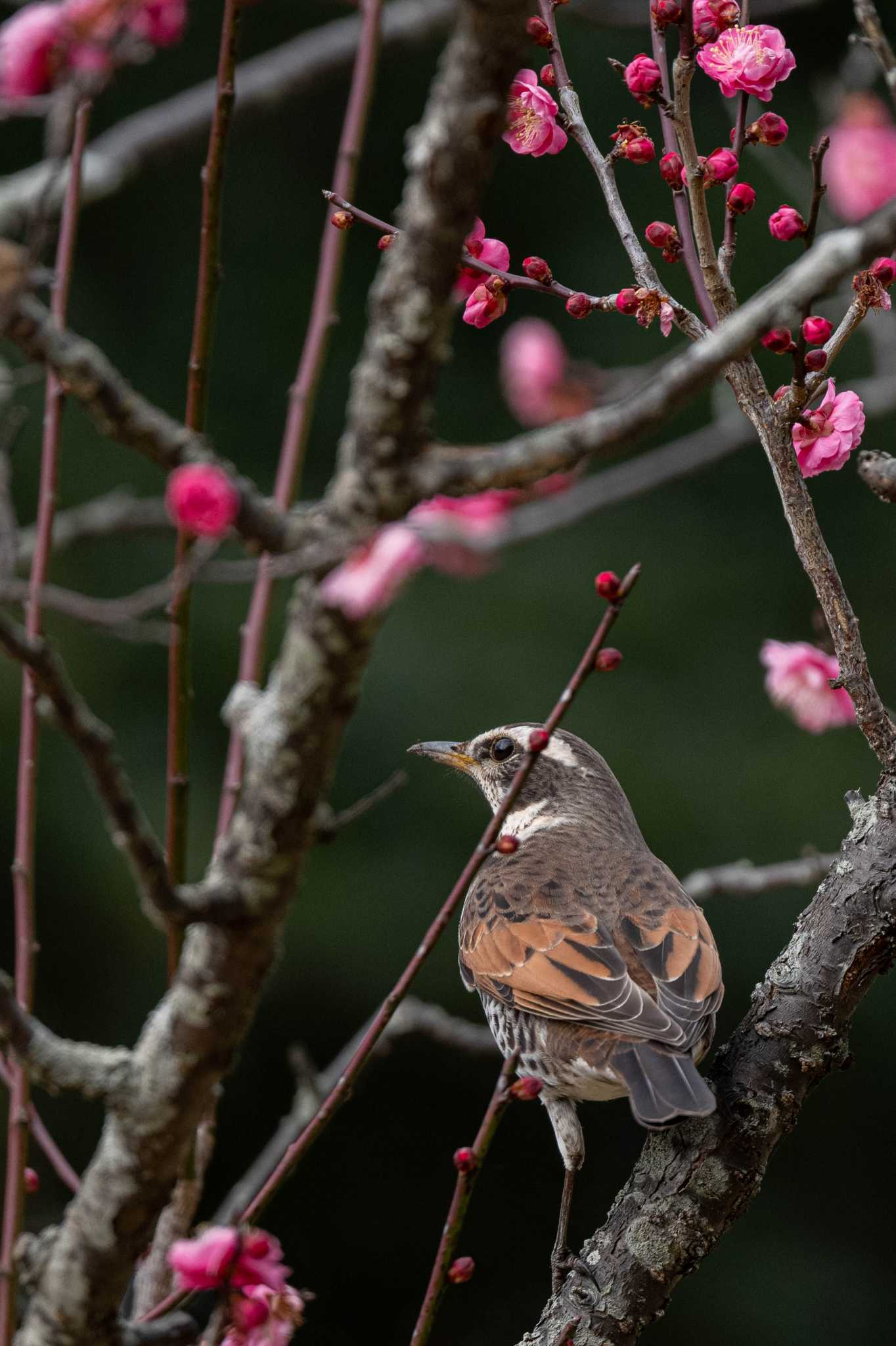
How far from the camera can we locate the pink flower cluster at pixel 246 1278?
4.11 feet

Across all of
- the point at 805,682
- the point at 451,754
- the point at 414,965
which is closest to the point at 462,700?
the point at 451,754

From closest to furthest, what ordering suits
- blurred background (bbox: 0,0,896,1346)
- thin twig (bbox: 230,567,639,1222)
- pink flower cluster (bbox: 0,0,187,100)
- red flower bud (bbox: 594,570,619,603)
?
pink flower cluster (bbox: 0,0,187,100), thin twig (bbox: 230,567,639,1222), red flower bud (bbox: 594,570,619,603), blurred background (bbox: 0,0,896,1346)

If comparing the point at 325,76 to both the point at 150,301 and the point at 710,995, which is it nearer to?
the point at 710,995

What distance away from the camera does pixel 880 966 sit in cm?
203

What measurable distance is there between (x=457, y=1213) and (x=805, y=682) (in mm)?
1220

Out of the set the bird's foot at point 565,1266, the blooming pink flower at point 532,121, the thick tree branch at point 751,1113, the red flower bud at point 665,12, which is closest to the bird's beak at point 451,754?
the bird's foot at point 565,1266

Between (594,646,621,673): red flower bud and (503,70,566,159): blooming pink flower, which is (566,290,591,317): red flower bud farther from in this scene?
(594,646,621,673): red flower bud

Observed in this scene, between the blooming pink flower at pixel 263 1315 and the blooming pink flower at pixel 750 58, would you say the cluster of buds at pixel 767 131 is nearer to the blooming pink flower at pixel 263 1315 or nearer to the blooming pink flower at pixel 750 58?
the blooming pink flower at pixel 750 58

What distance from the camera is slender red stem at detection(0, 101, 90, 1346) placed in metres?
1.18

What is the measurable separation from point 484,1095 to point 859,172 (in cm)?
452

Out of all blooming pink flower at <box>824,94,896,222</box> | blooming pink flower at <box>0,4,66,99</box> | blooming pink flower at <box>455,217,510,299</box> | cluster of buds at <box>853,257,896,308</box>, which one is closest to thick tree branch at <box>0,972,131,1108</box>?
blooming pink flower at <box>0,4,66,99</box>

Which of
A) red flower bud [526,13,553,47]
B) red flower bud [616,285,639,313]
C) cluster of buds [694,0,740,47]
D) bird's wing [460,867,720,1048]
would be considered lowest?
bird's wing [460,867,720,1048]

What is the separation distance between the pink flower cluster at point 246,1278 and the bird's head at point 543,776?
2.07 meters

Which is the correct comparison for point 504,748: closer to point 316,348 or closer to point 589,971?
point 589,971
